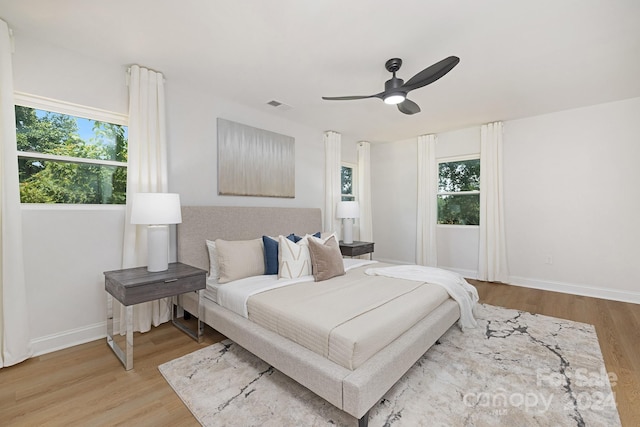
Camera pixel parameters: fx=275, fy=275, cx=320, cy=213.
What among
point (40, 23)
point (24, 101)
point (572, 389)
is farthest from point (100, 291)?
point (572, 389)

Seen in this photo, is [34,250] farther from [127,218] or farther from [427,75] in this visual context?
[427,75]

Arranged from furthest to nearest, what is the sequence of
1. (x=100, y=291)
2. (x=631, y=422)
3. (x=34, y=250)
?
(x=100, y=291) → (x=34, y=250) → (x=631, y=422)

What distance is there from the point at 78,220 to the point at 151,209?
794 mm

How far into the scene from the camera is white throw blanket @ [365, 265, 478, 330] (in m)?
2.66

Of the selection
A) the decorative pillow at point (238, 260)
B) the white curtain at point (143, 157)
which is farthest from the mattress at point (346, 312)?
the white curtain at point (143, 157)

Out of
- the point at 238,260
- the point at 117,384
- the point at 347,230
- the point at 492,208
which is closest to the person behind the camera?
the point at 117,384

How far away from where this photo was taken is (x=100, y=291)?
8.83 ft

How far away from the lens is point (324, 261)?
2.87 m

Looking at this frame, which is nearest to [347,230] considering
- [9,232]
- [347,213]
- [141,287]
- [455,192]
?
[347,213]

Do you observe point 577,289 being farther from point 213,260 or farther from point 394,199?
point 213,260

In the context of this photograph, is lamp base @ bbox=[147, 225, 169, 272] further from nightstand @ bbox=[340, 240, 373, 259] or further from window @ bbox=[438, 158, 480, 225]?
window @ bbox=[438, 158, 480, 225]

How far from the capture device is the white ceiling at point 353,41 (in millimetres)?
2006

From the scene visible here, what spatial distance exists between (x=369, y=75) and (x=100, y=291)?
3494 millimetres

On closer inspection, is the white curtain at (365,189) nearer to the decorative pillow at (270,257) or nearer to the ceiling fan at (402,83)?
the ceiling fan at (402,83)
